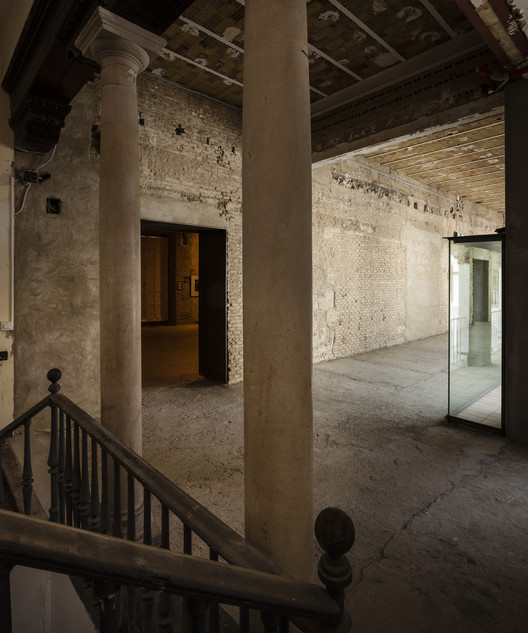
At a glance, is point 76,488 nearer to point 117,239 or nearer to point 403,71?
point 117,239

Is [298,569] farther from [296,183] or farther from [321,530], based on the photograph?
[296,183]

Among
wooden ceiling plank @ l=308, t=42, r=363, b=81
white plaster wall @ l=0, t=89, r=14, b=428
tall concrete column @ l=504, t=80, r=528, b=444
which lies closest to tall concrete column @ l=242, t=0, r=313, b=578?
tall concrete column @ l=504, t=80, r=528, b=444

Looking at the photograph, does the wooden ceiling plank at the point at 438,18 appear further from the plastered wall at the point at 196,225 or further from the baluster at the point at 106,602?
the baluster at the point at 106,602

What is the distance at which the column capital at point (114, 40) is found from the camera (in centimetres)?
279

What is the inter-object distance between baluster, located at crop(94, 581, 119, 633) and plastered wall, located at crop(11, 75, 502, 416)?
1477mm

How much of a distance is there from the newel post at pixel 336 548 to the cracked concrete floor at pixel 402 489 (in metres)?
1.30

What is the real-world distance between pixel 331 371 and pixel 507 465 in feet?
14.3

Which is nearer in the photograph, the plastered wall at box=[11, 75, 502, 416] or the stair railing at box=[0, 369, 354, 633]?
the stair railing at box=[0, 369, 354, 633]

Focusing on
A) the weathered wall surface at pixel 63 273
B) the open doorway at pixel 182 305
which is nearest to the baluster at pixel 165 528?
the weathered wall surface at pixel 63 273

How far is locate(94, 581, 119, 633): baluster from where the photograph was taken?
2.99 feet

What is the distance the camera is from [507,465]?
161 inches

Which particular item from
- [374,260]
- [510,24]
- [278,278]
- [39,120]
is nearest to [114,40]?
[39,120]

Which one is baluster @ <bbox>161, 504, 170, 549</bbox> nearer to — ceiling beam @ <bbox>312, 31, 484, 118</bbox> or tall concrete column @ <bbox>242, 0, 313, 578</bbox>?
tall concrete column @ <bbox>242, 0, 313, 578</bbox>

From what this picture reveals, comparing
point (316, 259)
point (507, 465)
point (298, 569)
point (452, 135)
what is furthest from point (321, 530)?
point (452, 135)
